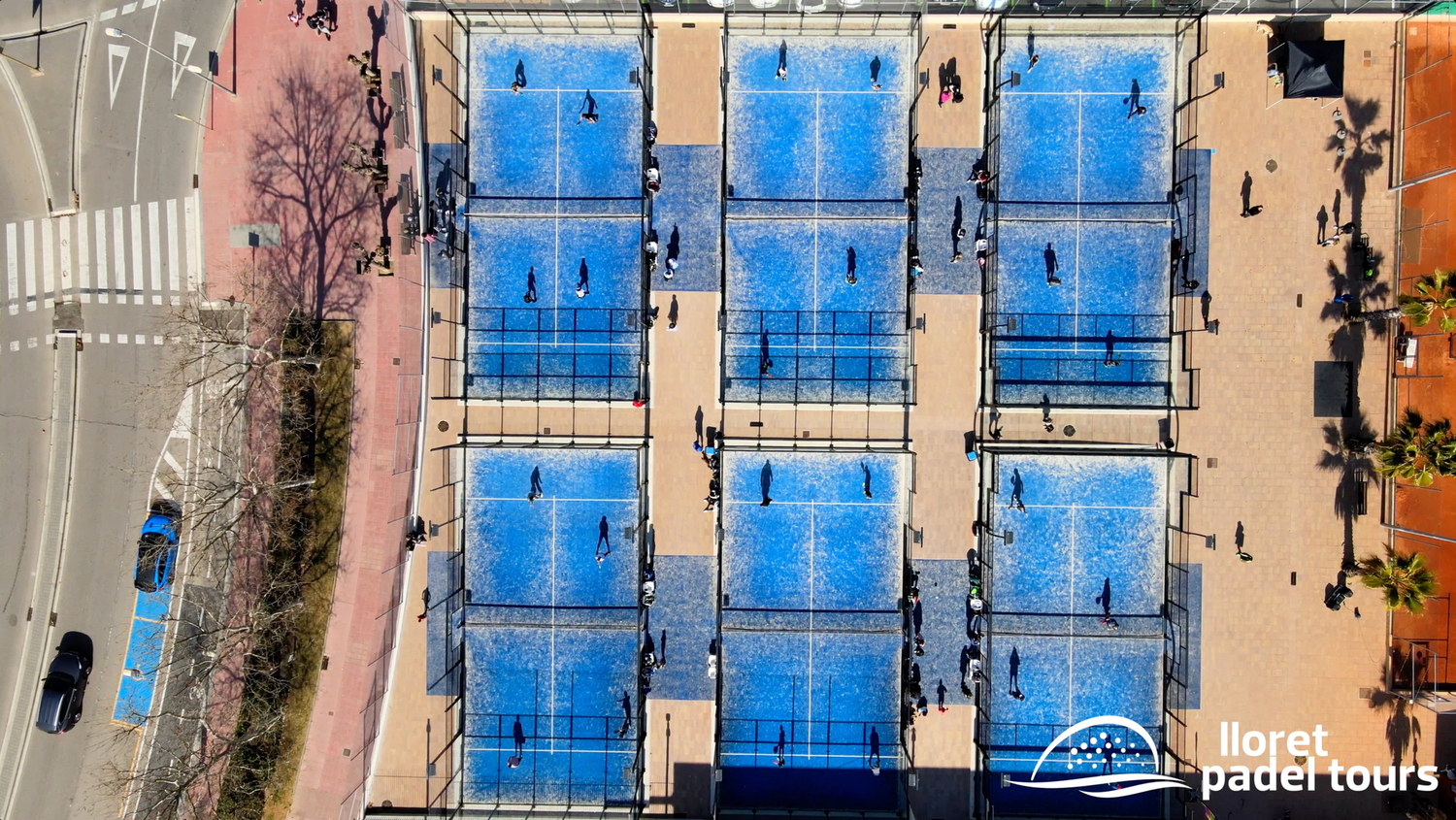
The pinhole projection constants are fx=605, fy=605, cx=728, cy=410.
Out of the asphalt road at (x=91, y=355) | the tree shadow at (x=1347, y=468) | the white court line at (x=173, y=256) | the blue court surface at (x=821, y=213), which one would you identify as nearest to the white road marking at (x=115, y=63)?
the asphalt road at (x=91, y=355)

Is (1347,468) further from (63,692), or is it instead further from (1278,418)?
(63,692)

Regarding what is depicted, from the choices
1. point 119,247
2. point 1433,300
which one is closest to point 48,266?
point 119,247

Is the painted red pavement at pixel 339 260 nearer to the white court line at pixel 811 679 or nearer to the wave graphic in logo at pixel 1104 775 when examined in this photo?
the white court line at pixel 811 679

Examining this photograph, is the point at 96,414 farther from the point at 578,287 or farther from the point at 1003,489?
the point at 1003,489

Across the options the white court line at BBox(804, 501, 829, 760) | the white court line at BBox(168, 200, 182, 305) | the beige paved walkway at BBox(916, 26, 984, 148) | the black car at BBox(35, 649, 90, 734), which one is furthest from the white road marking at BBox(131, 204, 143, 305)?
the beige paved walkway at BBox(916, 26, 984, 148)

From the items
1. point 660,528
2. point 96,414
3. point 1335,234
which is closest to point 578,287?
point 660,528

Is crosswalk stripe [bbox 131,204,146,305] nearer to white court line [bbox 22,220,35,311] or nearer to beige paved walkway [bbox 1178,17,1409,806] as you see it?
white court line [bbox 22,220,35,311]
